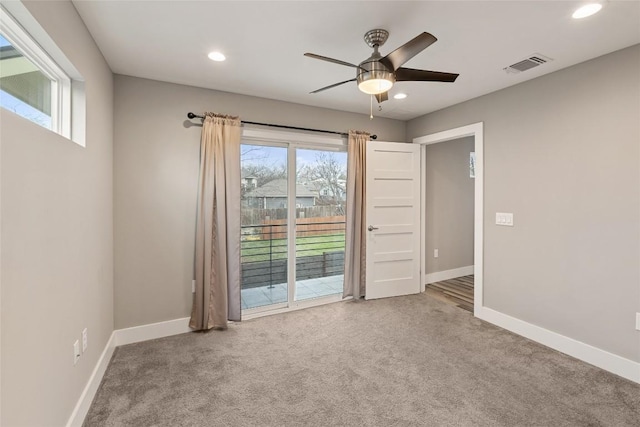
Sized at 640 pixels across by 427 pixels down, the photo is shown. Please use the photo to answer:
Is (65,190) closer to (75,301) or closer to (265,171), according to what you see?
(75,301)

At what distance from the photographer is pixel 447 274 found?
16.9 ft

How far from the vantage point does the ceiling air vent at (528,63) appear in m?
2.56

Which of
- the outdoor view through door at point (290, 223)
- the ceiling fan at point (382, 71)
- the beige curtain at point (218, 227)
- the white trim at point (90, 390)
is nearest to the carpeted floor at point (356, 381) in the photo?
the white trim at point (90, 390)

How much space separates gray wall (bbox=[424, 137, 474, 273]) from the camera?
4.95 m

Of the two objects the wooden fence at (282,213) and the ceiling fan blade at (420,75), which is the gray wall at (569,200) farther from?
the wooden fence at (282,213)

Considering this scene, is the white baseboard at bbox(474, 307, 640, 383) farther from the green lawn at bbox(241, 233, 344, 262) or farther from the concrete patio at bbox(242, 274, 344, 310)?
the green lawn at bbox(241, 233, 344, 262)

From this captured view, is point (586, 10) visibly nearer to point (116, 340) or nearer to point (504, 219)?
point (504, 219)

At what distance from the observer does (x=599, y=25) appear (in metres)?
2.09

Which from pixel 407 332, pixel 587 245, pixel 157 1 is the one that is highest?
pixel 157 1

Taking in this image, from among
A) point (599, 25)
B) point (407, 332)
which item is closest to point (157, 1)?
point (599, 25)

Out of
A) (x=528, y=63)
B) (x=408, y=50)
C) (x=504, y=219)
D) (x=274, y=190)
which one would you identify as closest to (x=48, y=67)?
(x=408, y=50)

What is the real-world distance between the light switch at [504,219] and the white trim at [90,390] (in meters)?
3.93

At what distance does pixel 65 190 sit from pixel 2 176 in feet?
2.09

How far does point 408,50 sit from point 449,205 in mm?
3756
